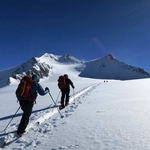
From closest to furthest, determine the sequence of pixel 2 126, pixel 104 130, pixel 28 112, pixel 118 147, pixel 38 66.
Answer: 1. pixel 118 147
2. pixel 104 130
3. pixel 28 112
4. pixel 2 126
5. pixel 38 66

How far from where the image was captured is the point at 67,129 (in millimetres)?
6047

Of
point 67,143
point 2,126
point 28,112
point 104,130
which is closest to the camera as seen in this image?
point 67,143

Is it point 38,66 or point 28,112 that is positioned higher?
point 38,66

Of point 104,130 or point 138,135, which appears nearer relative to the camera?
point 138,135

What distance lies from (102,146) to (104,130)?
1.17 meters

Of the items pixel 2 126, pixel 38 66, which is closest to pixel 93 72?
pixel 38 66

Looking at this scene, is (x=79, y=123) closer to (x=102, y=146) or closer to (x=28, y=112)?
(x=28, y=112)

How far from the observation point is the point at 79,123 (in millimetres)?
6645

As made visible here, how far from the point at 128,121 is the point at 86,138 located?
6.56 feet

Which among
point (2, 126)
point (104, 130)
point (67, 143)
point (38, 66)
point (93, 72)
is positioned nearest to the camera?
point (67, 143)

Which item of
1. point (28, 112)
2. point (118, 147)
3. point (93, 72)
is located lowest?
point (118, 147)

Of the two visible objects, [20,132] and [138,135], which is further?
[20,132]

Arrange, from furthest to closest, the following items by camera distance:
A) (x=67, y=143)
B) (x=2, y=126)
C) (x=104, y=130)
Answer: (x=2, y=126), (x=104, y=130), (x=67, y=143)

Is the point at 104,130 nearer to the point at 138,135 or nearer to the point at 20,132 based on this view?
the point at 138,135
